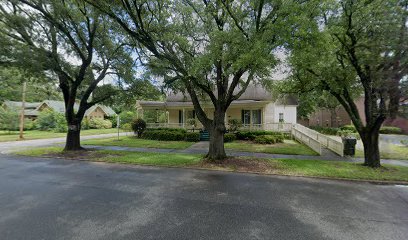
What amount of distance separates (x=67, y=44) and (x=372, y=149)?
681 inches

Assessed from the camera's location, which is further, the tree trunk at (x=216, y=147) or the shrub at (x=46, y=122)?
the shrub at (x=46, y=122)

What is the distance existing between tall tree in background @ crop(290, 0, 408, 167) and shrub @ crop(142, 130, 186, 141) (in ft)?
35.4

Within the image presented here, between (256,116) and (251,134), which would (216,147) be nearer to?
(251,134)

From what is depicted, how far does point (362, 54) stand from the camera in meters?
8.17

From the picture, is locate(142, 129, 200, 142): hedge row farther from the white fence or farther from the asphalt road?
the asphalt road

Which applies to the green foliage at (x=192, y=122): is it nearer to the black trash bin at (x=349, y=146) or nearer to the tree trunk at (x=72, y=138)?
the tree trunk at (x=72, y=138)

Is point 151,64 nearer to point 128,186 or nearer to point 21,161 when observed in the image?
point 128,186

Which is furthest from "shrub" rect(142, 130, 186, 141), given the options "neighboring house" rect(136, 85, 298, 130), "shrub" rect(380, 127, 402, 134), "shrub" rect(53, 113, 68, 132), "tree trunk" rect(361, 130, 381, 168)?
"shrub" rect(380, 127, 402, 134)

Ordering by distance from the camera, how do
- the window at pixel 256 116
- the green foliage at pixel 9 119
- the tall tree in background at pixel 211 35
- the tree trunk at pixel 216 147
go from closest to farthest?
the tall tree in background at pixel 211 35, the tree trunk at pixel 216 147, the window at pixel 256 116, the green foliage at pixel 9 119

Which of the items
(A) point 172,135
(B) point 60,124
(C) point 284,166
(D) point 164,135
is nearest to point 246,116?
(A) point 172,135

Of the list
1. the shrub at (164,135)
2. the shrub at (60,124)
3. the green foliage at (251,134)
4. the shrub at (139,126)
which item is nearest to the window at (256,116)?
the green foliage at (251,134)

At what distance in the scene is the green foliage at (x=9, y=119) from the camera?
86.6 ft

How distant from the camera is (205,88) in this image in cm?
955

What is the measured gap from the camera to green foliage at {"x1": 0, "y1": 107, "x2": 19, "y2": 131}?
1039 inches
